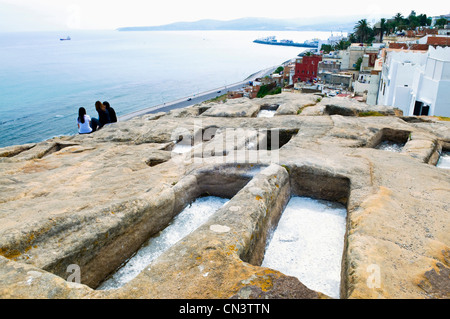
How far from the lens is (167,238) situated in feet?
17.1

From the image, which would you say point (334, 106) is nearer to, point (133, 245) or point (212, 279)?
point (133, 245)

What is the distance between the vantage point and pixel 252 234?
4.13 meters

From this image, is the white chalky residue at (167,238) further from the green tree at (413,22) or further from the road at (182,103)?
the green tree at (413,22)

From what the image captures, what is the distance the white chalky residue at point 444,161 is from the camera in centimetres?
749

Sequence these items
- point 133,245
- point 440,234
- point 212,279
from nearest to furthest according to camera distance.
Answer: point 212,279, point 440,234, point 133,245

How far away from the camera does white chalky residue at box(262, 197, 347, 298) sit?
4.16 meters

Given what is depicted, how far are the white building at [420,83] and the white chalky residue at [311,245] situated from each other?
18462mm

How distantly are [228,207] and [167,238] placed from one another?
1.21 meters

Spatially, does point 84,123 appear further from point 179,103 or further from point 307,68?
point 307,68

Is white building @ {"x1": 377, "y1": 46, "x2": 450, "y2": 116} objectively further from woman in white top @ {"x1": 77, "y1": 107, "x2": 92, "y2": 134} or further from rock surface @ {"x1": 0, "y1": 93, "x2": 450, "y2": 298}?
woman in white top @ {"x1": 77, "y1": 107, "x2": 92, "y2": 134}

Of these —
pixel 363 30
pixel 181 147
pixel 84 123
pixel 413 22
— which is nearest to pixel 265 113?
pixel 181 147

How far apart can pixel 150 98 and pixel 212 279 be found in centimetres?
7388

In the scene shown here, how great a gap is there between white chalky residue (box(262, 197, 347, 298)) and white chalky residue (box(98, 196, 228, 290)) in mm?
1390
